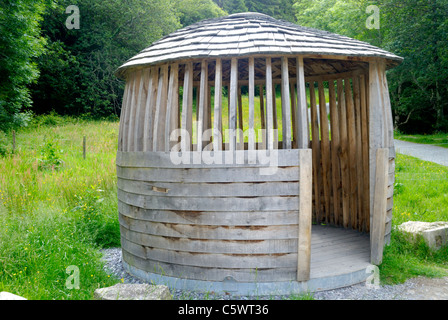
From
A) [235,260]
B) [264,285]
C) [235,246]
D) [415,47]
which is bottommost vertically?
[264,285]

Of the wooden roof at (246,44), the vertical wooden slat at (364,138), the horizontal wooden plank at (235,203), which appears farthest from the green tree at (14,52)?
the vertical wooden slat at (364,138)

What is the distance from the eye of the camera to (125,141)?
193 inches

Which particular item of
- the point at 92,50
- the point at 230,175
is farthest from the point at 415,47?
the point at 92,50

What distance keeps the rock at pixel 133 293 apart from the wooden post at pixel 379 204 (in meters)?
2.63

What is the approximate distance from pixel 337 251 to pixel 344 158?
1633 millimetres

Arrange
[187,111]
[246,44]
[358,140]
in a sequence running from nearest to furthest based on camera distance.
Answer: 1. [246,44]
2. [187,111]
3. [358,140]

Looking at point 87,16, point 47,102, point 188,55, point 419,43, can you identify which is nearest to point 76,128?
point 47,102

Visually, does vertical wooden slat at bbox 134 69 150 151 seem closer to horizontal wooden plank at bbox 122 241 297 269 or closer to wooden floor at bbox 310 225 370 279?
horizontal wooden plank at bbox 122 241 297 269

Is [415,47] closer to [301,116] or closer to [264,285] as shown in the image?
[301,116]

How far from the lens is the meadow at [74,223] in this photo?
13.9ft

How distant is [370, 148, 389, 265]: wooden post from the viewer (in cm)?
432

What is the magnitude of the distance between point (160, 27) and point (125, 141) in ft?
76.8

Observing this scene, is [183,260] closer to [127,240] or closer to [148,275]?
[148,275]

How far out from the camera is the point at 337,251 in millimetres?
4879
